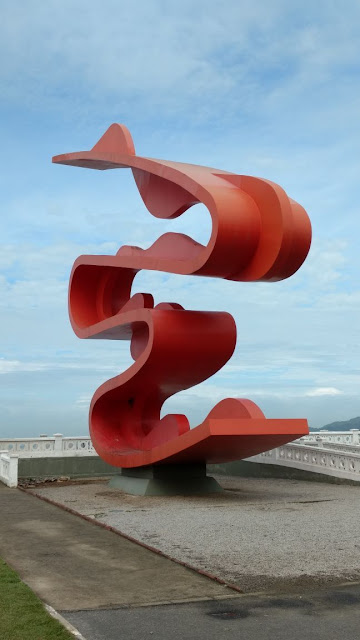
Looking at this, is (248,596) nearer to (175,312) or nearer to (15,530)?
(15,530)

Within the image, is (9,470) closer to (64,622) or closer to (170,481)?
(170,481)

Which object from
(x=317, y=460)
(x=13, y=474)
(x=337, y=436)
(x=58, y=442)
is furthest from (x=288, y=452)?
(x=13, y=474)

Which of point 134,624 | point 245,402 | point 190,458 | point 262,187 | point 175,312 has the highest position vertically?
point 262,187

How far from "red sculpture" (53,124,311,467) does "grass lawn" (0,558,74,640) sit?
7.17 meters

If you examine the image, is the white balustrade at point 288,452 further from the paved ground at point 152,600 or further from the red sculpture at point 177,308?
the paved ground at point 152,600

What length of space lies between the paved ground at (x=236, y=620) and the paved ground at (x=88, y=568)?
14.6 inches

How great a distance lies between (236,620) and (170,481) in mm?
10318

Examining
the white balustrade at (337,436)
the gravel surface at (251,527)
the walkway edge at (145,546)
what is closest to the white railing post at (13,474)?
the gravel surface at (251,527)

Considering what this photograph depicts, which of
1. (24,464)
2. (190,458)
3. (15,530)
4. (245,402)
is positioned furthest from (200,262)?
(24,464)

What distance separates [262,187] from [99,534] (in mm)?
7179

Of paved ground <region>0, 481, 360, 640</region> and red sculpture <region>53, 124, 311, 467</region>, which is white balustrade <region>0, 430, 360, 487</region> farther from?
paved ground <region>0, 481, 360, 640</region>

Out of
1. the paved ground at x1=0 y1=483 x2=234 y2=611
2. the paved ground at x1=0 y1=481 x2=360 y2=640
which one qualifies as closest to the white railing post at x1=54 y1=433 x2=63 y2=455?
the paved ground at x1=0 y1=483 x2=234 y2=611

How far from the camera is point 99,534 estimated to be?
1191cm

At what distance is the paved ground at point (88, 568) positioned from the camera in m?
8.11
